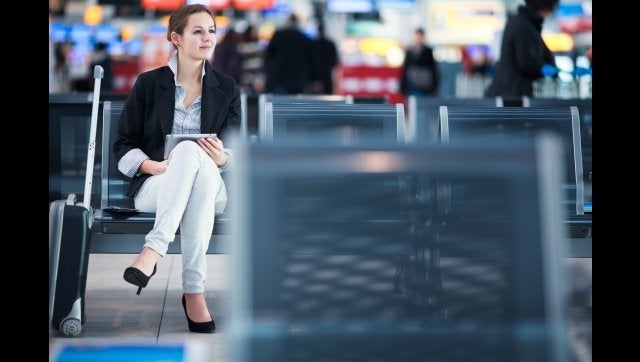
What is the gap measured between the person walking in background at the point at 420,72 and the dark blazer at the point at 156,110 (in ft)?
42.5

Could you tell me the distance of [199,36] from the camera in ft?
18.0

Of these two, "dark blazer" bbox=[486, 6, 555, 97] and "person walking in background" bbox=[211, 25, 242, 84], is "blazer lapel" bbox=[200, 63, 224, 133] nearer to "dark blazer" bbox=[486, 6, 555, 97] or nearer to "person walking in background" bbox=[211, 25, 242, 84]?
"dark blazer" bbox=[486, 6, 555, 97]

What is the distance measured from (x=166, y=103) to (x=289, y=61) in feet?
35.7

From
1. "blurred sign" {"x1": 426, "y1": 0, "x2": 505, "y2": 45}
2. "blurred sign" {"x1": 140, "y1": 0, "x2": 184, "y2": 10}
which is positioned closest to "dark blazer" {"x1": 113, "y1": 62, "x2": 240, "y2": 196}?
"blurred sign" {"x1": 426, "y1": 0, "x2": 505, "y2": 45}

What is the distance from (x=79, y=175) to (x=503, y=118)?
98.6 inches

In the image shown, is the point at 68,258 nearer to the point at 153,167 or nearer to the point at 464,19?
the point at 153,167

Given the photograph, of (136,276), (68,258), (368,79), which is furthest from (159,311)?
(368,79)

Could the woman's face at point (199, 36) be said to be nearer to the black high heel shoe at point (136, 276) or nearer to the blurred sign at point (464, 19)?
the black high heel shoe at point (136, 276)

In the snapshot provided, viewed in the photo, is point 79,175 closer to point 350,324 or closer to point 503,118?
point 503,118

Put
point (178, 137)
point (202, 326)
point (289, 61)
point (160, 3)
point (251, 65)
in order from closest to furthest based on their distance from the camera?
point (178, 137), point (202, 326), point (289, 61), point (251, 65), point (160, 3)

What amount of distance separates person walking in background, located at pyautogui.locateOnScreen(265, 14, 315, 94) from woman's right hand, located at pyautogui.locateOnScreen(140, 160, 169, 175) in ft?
35.6

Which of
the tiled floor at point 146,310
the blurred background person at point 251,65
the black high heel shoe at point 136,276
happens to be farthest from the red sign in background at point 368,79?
the black high heel shoe at point 136,276

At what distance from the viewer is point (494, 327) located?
7.47ft
